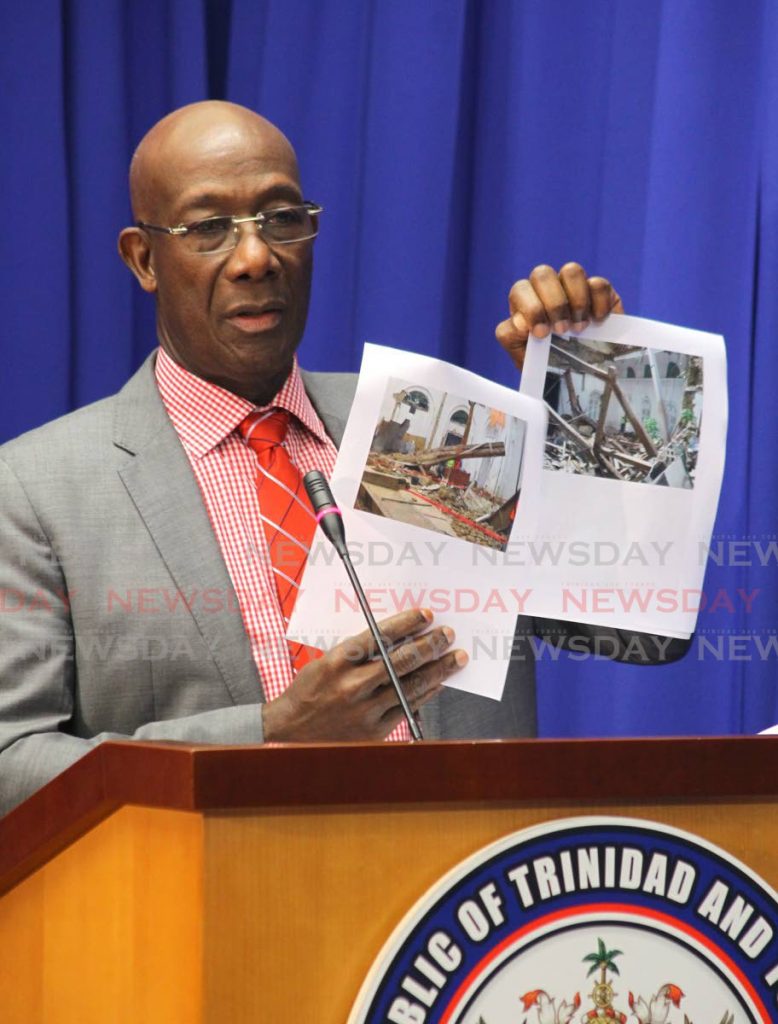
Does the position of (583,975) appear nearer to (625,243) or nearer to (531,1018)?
(531,1018)

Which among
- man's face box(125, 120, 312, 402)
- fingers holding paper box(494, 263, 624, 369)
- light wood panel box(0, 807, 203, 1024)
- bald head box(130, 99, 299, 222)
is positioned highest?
bald head box(130, 99, 299, 222)

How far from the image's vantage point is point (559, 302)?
4.94ft

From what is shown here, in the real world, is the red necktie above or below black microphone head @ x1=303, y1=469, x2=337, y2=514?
above

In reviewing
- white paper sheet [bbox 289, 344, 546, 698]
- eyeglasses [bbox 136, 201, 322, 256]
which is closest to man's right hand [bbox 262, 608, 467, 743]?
white paper sheet [bbox 289, 344, 546, 698]

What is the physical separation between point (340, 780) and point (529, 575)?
0.58 meters

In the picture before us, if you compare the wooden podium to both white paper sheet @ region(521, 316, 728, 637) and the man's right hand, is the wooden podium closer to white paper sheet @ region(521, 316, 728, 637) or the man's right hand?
the man's right hand

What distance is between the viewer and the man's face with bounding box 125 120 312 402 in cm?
165

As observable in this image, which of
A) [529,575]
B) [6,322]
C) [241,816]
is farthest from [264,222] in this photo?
[241,816]

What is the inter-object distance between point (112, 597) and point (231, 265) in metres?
0.40

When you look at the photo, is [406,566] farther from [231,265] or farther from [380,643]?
[231,265]

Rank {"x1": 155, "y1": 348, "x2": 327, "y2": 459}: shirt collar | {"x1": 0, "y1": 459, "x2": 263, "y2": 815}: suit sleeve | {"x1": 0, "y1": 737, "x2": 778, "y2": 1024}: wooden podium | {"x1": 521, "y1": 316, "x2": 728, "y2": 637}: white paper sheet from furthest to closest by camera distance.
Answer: {"x1": 155, "y1": 348, "x2": 327, "y2": 459}: shirt collar < {"x1": 521, "y1": 316, "x2": 728, "y2": 637}: white paper sheet < {"x1": 0, "y1": 459, "x2": 263, "y2": 815}: suit sleeve < {"x1": 0, "y1": 737, "x2": 778, "y2": 1024}: wooden podium

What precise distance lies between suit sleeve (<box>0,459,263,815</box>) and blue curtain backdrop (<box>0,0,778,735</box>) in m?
0.79

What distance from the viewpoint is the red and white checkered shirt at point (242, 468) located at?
5.22ft

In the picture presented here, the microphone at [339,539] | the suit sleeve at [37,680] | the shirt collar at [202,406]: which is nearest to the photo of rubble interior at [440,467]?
the microphone at [339,539]
